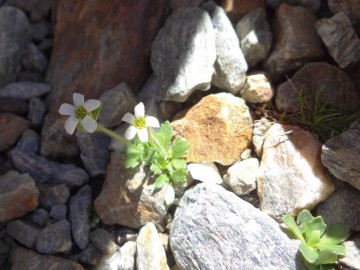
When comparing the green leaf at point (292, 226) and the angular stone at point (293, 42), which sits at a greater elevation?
the angular stone at point (293, 42)

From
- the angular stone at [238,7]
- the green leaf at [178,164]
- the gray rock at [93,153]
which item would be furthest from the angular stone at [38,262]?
the angular stone at [238,7]

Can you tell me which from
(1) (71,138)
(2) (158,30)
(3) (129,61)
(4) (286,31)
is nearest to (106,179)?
(1) (71,138)

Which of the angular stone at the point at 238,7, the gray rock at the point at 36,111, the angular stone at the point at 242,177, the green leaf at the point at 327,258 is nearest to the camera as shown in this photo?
the green leaf at the point at 327,258

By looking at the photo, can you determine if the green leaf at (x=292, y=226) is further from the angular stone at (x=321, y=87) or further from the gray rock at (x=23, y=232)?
the gray rock at (x=23, y=232)

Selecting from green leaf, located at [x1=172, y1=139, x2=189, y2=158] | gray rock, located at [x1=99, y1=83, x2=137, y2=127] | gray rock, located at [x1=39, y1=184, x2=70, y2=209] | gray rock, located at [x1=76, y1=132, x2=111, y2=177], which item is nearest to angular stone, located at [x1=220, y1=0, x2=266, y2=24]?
gray rock, located at [x1=99, y1=83, x2=137, y2=127]

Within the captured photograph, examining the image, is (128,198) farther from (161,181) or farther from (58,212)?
(58,212)

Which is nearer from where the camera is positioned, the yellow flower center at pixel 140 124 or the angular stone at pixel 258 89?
the yellow flower center at pixel 140 124

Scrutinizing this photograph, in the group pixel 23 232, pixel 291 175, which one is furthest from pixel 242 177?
pixel 23 232

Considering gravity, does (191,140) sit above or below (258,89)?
below

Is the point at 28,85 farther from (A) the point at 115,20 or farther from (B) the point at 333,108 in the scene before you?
(B) the point at 333,108
